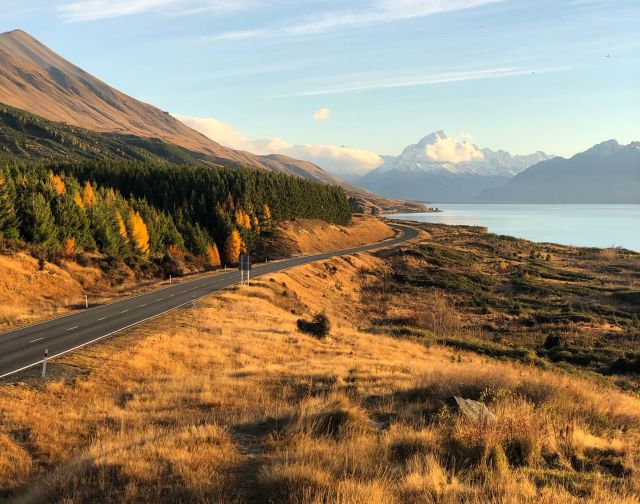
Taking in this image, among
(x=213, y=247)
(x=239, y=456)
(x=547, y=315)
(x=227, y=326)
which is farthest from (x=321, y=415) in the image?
(x=213, y=247)

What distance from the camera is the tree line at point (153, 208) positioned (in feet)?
180

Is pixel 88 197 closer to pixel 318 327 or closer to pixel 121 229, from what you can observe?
pixel 121 229

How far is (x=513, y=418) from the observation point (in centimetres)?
971

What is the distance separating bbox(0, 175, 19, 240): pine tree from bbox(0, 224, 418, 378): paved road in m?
20.2

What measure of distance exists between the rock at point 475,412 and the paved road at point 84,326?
16447 mm

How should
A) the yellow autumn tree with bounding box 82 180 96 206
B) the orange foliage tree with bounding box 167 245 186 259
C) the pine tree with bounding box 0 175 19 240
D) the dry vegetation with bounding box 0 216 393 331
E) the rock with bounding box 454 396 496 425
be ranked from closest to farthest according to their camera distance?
the rock with bounding box 454 396 496 425 → the dry vegetation with bounding box 0 216 393 331 → the pine tree with bounding box 0 175 19 240 → the yellow autumn tree with bounding box 82 180 96 206 → the orange foliage tree with bounding box 167 245 186 259

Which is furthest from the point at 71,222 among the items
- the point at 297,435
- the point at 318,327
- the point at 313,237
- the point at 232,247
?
the point at 297,435

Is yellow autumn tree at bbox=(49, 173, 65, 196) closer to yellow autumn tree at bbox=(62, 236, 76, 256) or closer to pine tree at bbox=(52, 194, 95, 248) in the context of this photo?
pine tree at bbox=(52, 194, 95, 248)

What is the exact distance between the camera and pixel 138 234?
214 feet

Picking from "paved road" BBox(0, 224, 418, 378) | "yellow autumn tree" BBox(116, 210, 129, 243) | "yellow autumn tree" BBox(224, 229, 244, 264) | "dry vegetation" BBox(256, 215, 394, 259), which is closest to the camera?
→ "paved road" BBox(0, 224, 418, 378)

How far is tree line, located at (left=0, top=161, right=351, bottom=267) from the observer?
5488 cm

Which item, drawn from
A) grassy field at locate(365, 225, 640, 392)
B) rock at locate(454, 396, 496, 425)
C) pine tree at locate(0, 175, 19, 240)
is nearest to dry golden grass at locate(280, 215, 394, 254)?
grassy field at locate(365, 225, 640, 392)

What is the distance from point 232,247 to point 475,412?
73.6 metres

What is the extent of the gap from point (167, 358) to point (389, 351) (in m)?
12.6
